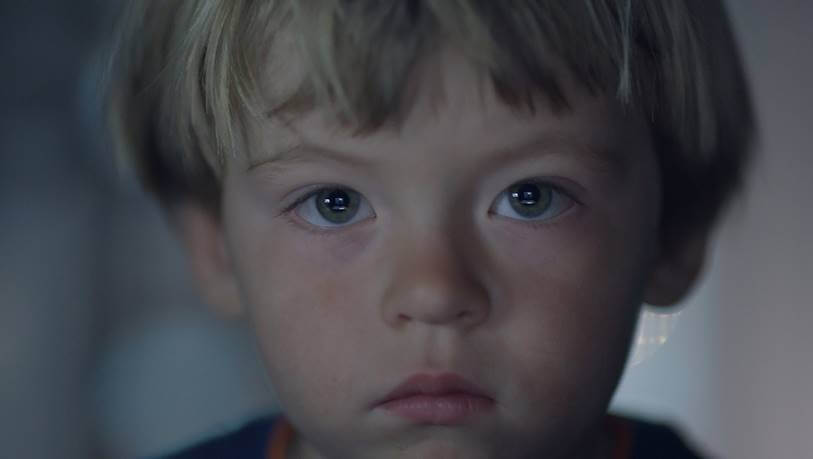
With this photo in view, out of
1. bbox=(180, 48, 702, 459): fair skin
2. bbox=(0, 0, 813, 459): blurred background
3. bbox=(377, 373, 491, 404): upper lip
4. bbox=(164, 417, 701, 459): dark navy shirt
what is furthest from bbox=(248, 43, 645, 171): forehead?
bbox=(0, 0, 813, 459): blurred background

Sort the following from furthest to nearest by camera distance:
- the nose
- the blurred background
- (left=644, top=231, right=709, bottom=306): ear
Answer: the blurred background < (left=644, top=231, right=709, bottom=306): ear < the nose

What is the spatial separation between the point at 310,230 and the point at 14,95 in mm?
697

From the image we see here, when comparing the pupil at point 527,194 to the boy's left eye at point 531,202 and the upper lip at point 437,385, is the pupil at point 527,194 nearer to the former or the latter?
the boy's left eye at point 531,202

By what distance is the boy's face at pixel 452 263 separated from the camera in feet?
2.17

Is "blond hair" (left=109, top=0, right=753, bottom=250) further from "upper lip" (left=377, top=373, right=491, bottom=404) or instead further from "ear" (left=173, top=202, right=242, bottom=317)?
"upper lip" (left=377, top=373, right=491, bottom=404)

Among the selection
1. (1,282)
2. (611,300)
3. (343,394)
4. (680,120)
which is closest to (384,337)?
(343,394)

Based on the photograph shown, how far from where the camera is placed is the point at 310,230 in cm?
73

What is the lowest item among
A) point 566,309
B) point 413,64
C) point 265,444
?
point 265,444

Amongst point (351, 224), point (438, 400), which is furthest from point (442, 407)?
point (351, 224)

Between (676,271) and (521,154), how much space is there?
24 centimetres

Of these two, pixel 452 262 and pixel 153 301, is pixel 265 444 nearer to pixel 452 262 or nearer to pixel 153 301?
pixel 452 262

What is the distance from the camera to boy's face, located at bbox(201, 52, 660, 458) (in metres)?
0.66

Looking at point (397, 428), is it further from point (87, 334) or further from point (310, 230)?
point (87, 334)

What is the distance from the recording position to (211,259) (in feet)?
2.96
